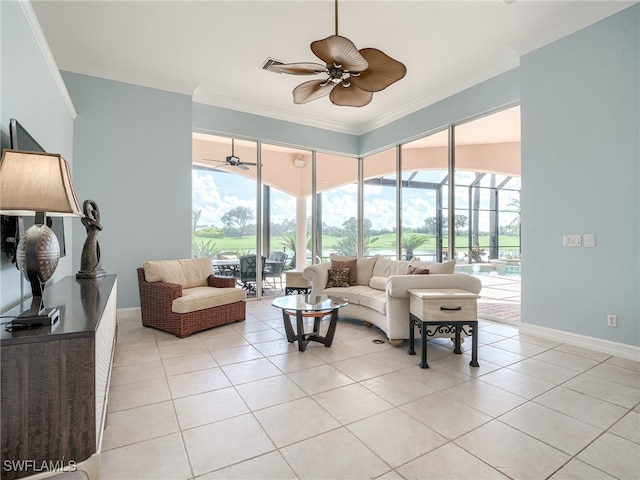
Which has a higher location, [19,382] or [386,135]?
[386,135]

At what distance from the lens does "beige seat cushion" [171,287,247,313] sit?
3646mm

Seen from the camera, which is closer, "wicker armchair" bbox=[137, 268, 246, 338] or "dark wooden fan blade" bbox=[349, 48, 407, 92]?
"dark wooden fan blade" bbox=[349, 48, 407, 92]

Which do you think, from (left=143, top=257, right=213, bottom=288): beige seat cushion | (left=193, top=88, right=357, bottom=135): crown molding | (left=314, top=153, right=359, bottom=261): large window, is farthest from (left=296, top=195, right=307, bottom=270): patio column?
(left=143, top=257, right=213, bottom=288): beige seat cushion

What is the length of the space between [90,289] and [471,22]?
441 centimetres

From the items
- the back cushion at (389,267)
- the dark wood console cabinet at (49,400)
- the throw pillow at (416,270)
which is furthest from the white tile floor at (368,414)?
the back cushion at (389,267)

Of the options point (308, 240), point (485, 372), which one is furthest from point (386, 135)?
point (485, 372)

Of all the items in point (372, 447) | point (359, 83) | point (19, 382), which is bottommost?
point (372, 447)

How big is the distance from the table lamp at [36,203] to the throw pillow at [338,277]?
335cm

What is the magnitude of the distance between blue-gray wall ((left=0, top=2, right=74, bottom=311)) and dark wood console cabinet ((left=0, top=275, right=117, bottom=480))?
1.89ft

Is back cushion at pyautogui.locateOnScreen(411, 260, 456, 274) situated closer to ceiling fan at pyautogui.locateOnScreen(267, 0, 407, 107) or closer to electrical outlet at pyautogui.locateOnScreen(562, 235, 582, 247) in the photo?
electrical outlet at pyautogui.locateOnScreen(562, 235, 582, 247)

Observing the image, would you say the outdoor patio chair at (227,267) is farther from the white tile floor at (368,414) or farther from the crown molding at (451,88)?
the crown molding at (451,88)

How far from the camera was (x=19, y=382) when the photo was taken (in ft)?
4.31

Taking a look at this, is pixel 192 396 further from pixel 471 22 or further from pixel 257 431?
pixel 471 22

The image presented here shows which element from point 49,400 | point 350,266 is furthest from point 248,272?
point 49,400
